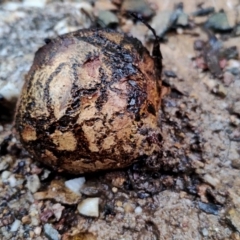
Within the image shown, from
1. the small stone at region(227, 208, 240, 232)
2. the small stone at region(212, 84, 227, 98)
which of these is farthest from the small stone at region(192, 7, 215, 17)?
the small stone at region(227, 208, 240, 232)

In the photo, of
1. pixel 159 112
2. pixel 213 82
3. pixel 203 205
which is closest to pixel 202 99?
pixel 213 82

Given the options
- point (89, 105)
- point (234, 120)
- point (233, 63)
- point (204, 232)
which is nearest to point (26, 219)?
point (89, 105)

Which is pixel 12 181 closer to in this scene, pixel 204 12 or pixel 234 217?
pixel 234 217

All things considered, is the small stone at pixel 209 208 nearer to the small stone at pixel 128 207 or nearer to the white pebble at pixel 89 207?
the small stone at pixel 128 207

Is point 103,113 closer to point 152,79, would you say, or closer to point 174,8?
point 152,79

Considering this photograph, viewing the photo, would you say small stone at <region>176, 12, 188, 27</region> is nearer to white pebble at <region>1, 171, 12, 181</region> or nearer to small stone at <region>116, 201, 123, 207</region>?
small stone at <region>116, 201, 123, 207</region>

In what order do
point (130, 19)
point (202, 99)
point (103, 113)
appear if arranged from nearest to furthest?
1. point (103, 113)
2. point (202, 99)
3. point (130, 19)
